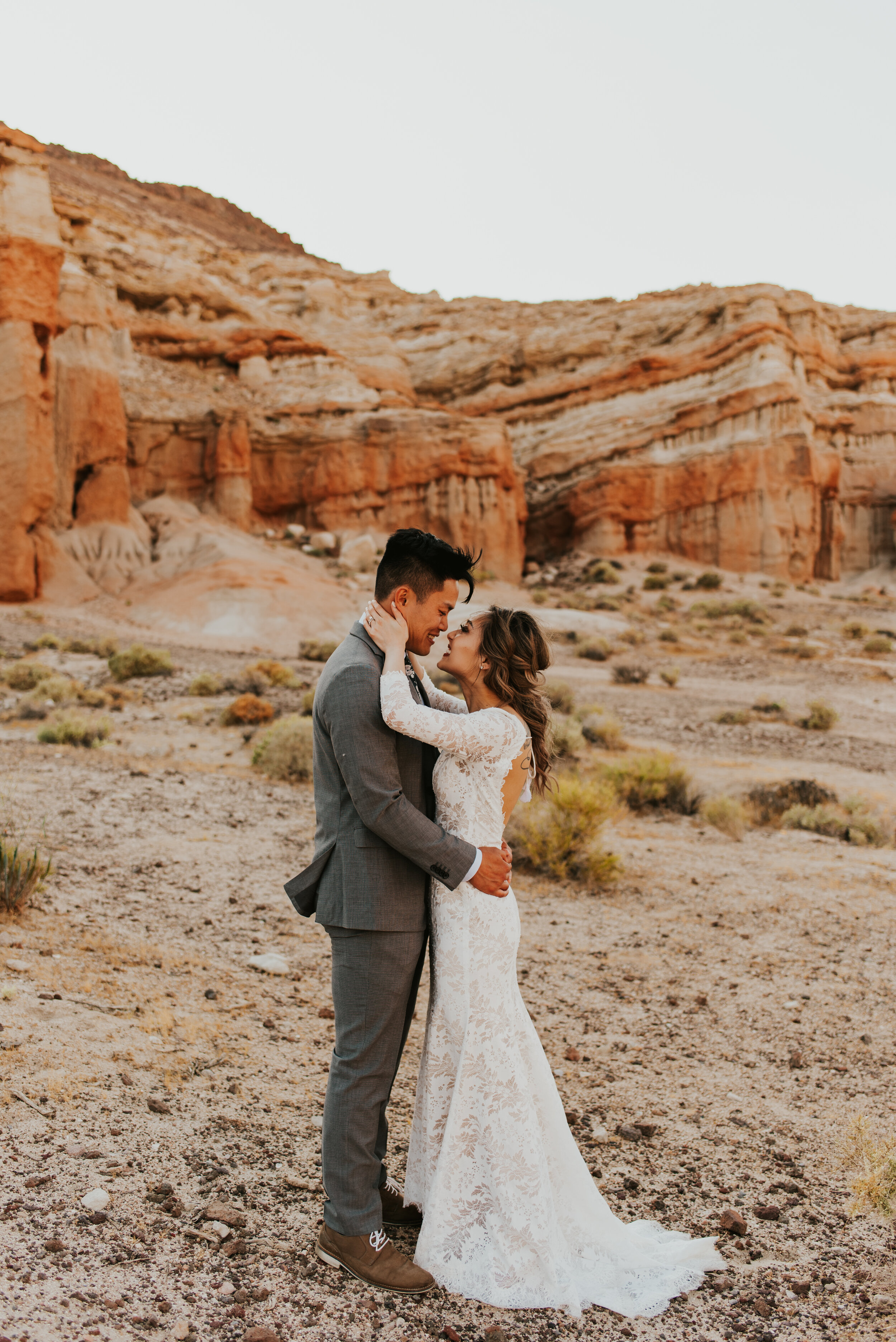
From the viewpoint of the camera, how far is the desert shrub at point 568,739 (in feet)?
39.1

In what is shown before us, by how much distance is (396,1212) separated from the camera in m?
3.07

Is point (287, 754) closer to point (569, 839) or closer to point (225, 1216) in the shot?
point (569, 839)

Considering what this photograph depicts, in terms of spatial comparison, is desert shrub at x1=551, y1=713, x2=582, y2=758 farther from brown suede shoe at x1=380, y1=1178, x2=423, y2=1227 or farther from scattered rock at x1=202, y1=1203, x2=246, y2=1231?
scattered rock at x1=202, y1=1203, x2=246, y2=1231

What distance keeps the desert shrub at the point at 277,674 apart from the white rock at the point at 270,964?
11723 mm

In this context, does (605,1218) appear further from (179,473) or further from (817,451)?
(817,451)

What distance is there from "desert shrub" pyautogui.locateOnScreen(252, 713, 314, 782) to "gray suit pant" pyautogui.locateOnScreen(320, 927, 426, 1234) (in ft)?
23.8

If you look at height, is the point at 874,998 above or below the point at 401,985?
below

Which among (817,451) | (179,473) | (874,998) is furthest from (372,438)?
(874,998)

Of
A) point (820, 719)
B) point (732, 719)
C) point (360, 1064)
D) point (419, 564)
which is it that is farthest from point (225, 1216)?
point (820, 719)

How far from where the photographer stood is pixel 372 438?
41562mm

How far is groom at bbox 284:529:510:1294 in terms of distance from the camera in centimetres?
266

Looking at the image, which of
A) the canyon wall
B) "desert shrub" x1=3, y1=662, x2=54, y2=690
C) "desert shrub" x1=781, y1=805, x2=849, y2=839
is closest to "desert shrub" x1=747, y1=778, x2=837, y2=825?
"desert shrub" x1=781, y1=805, x2=849, y2=839

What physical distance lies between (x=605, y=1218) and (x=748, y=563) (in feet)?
144

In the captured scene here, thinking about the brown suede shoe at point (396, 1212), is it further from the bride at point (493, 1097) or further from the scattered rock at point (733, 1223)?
the scattered rock at point (733, 1223)
